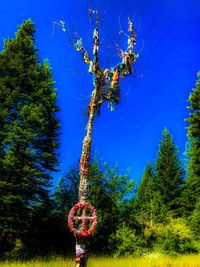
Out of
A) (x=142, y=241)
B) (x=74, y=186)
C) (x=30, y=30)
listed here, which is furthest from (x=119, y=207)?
(x=30, y=30)

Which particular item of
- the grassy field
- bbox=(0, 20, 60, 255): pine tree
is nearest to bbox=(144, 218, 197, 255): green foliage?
the grassy field

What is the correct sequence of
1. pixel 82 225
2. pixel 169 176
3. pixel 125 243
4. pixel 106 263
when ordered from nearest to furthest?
pixel 82 225 → pixel 106 263 → pixel 125 243 → pixel 169 176

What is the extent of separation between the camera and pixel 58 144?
1379cm

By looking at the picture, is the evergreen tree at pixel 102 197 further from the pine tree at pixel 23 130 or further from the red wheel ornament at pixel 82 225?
the red wheel ornament at pixel 82 225

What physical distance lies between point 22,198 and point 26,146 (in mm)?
3001

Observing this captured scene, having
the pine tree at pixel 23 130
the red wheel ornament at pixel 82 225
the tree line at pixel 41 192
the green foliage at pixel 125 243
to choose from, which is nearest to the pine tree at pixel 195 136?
the tree line at pixel 41 192

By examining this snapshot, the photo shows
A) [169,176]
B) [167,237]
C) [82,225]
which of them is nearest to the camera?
[82,225]

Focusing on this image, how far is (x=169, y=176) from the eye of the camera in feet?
87.1

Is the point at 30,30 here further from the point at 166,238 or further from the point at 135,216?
the point at 166,238

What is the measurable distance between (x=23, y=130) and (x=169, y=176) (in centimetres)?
2139

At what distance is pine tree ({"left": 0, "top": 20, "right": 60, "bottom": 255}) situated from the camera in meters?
10.3

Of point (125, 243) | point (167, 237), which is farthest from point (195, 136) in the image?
point (125, 243)

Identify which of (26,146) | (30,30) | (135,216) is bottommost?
(135,216)

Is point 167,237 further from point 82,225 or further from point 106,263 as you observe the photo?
point 82,225
